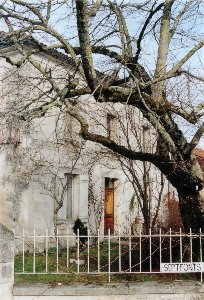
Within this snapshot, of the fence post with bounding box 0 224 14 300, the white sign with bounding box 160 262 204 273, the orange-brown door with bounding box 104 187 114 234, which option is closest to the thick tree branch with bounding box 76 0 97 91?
the fence post with bounding box 0 224 14 300

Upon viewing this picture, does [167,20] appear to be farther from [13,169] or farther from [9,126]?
[13,169]

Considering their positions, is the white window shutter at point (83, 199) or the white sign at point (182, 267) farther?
the white window shutter at point (83, 199)

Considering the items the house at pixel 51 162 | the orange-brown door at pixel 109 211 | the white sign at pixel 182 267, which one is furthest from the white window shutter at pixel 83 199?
the white sign at pixel 182 267

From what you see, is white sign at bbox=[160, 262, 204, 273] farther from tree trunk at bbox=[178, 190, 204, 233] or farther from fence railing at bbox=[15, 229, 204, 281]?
tree trunk at bbox=[178, 190, 204, 233]

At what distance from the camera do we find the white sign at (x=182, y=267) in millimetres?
7211

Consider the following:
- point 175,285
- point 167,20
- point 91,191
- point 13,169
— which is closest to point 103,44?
point 167,20

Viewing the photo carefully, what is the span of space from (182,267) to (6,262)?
2585 millimetres

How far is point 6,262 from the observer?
20.9 feet

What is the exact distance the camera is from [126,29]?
28.6 feet

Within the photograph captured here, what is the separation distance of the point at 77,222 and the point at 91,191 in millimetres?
2527

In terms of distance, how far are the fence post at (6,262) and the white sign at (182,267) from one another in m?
2.20

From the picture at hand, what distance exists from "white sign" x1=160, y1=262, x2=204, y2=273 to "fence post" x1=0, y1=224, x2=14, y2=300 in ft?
7.21

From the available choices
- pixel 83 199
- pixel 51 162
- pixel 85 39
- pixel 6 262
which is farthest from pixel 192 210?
pixel 83 199

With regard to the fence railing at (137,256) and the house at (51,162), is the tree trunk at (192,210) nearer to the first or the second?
the fence railing at (137,256)
